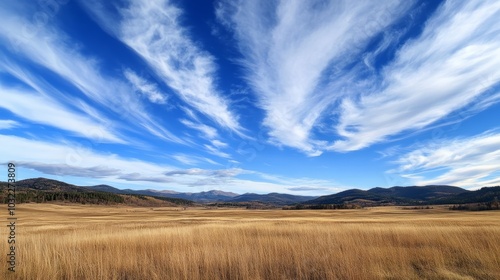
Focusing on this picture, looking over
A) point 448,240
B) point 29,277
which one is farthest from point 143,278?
point 448,240

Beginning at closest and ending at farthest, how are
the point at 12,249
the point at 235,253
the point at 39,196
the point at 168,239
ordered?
the point at 12,249, the point at 235,253, the point at 168,239, the point at 39,196

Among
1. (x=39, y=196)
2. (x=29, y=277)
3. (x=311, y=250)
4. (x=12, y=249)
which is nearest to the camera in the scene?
(x=29, y=277)

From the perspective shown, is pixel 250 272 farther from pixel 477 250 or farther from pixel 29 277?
pixel 477 250

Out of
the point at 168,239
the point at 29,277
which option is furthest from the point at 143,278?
the point at 168,239

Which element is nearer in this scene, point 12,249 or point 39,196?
point 12,249

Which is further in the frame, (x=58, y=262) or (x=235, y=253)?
(x=235, y=253)

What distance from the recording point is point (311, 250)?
10367 mm

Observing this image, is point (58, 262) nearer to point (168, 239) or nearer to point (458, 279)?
point (168, 239)

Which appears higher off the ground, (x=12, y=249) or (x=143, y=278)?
(x=12, y=249)

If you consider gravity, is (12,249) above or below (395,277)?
above

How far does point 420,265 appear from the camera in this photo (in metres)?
9.17

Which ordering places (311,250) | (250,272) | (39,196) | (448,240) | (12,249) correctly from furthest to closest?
1. (39,196)
2. (448,240)
3. (311,250)
4. (12,249)
5. (250,272)

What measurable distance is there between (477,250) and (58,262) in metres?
13.3

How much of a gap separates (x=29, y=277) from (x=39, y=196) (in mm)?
152410
